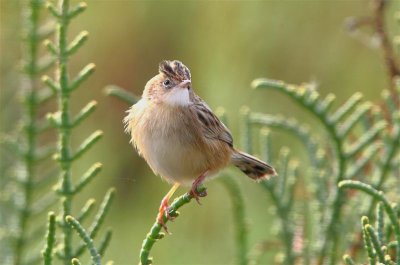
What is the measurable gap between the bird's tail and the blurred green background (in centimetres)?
128

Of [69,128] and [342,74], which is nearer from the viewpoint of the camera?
[69,128]

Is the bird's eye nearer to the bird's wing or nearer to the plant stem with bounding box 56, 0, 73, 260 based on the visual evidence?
the bird's wing

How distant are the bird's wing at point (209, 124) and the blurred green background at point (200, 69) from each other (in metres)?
1.39

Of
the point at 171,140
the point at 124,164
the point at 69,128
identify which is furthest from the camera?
the point at 124,164

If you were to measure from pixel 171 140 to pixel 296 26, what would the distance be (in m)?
2.86

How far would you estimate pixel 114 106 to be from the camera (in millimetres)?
7102

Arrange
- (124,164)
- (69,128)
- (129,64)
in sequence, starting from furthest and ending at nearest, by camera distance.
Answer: (129,64) → (124,164) → (69,128)

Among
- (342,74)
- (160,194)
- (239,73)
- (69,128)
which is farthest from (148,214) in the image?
(69,128)

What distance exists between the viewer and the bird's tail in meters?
4.23

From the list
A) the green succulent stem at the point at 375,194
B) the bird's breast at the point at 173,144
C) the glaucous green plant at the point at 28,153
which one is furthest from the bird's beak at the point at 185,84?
the green succulent stem at the point at 375,194

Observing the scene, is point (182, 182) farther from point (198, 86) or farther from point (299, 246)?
point (198, 86)

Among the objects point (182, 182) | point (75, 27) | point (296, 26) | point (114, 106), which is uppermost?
point (296, 26)

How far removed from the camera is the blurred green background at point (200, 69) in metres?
6.02

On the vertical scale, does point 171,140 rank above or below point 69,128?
above
